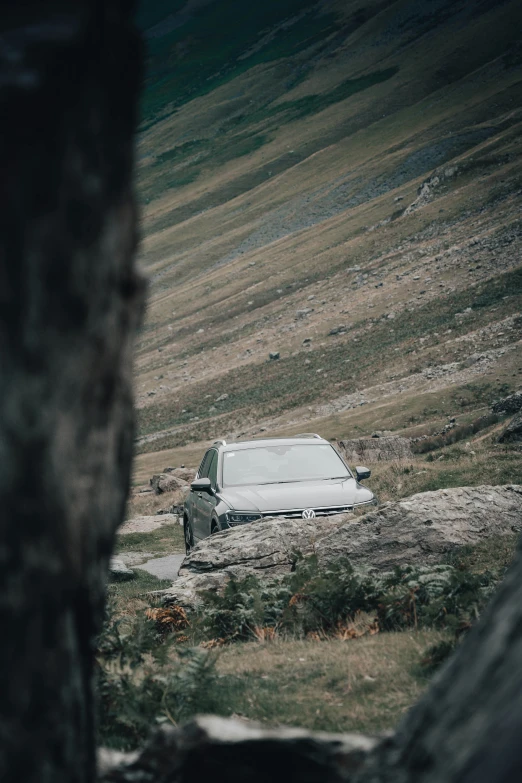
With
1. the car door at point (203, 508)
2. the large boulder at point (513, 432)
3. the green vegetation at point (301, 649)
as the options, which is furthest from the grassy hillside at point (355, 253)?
the large boulder at point (513, 432)

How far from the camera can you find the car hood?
1117 cm

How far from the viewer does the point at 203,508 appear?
1219 cm

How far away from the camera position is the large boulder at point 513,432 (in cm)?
1848

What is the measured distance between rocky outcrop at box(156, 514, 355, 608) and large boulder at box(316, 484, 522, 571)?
0.58 meters

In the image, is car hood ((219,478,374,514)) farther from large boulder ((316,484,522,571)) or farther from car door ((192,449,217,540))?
large boulder ((316,484,522,571))

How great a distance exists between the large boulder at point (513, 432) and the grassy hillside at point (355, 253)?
12893mm

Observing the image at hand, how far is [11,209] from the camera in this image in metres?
1.72

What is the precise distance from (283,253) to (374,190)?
59.3 ft

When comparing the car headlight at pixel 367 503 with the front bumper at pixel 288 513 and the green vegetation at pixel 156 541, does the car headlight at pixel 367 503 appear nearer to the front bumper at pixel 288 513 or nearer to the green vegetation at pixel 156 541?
the front bumper at pixel 288 513

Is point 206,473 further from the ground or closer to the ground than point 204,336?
further from the ground

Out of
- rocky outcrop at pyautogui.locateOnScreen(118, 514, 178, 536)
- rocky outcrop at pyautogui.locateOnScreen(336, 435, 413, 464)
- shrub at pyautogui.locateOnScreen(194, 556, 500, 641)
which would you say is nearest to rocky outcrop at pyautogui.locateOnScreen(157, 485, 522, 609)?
shrub at pyautogui.locateOnScreen(194, 556, 500, 641)

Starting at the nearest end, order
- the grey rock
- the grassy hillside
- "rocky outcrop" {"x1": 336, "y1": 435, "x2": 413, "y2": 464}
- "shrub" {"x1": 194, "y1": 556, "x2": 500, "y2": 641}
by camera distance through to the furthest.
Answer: "shrub" {"x1": 194, "y1": 556, "x2": 500, "y2": 641} < the grey rock < "rocky outcrop" {"x1": 336, "y1": 435, "x2": 413, "y2": 464} < the grassy hillside

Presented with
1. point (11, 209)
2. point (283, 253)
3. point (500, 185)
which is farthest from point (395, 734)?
point (283, 253)

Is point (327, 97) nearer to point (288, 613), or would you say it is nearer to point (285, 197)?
point (285, 197)
